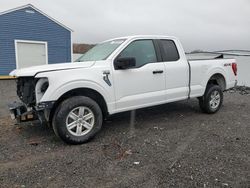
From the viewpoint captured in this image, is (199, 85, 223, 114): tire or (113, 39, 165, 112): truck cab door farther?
(199, 85, 223, 114): tire

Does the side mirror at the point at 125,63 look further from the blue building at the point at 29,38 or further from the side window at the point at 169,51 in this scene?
the blue building at the point at 29,38

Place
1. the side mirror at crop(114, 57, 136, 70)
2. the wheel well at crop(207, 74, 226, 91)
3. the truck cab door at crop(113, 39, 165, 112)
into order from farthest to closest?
the wheel well at crop(207, 74, 226, 91)
the truck cab door at crop(113, 39, 165, 112)
the side mirror at crop(114, 57, 136, 70)

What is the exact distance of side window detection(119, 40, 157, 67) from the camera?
4.84 metres

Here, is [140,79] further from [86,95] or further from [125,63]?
[86,95]

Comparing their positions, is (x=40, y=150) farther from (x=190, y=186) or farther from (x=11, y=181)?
(x=190, y=186)

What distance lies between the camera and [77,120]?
416 cm

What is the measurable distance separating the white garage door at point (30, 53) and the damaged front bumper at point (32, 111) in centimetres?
1242

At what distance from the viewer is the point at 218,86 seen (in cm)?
646

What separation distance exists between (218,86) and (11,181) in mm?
5443

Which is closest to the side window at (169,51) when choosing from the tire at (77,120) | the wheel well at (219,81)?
the wheel well at (219,81)

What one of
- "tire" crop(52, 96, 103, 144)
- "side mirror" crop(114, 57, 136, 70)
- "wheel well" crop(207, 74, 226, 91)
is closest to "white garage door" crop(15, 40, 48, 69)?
"wheel well" crop(207, 74, 226, 91)

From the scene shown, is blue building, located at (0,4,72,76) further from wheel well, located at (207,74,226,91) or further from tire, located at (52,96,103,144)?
tire, located at (52,96,103,144)

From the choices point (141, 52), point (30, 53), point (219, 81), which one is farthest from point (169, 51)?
point (30, 53)

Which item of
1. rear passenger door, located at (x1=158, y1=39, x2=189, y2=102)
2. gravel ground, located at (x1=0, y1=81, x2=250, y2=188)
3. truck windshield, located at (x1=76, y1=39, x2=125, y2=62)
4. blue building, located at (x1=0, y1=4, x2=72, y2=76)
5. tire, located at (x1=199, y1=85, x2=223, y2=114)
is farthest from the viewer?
blue building, located at (x1=0, y1=4, x2=72, y2=76)
